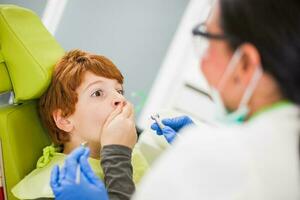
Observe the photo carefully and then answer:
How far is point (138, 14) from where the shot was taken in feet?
10.4

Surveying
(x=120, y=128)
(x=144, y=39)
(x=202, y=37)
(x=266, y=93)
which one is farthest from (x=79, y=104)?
(x=144, y=39)

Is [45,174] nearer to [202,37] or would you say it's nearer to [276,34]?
[202,37]

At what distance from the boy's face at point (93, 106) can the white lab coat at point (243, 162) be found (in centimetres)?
70

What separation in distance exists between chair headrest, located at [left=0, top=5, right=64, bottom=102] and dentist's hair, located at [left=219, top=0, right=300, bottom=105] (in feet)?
2.94

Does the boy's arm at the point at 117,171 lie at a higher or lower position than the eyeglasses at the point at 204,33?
lower

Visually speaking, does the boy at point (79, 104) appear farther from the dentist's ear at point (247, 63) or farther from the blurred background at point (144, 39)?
the blurred background at point (144, 39)

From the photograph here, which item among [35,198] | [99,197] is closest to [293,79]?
[99,197]

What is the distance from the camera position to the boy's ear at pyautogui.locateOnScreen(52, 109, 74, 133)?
1.47 m

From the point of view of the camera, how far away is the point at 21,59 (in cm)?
144

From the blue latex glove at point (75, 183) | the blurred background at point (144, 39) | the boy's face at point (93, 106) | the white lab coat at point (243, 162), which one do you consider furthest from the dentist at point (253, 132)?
the blurred background at point (144, 39)

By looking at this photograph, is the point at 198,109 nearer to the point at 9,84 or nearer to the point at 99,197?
the point at 9,84

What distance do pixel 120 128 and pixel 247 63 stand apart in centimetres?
67

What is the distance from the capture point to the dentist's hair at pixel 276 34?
716 mm

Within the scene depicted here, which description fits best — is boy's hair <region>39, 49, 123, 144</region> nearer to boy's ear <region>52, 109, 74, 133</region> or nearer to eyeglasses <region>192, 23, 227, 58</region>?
boy's ear <region>52, 109, 74, 133</region>
